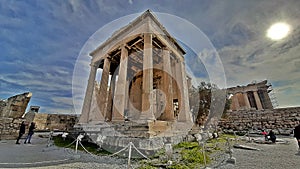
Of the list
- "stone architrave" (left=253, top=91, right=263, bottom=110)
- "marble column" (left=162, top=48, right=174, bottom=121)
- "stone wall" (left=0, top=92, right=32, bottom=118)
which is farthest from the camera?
"stone architrave" (left=253, top=91, right=263, bottom=110)

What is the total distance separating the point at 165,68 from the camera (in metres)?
10.9

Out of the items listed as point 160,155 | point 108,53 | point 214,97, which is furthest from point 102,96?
point 214,97

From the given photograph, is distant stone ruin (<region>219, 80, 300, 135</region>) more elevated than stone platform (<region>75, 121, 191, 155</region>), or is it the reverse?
distant stone ruin (<region>219, 80, 300, 135</region>)

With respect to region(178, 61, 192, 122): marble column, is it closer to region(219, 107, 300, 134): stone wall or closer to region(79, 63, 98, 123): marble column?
region(79, 63, 98, 123): marble column

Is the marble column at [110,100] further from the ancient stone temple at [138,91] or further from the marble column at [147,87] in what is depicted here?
the marble column at [147,87]

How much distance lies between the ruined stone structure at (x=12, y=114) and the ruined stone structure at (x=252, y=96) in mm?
31803

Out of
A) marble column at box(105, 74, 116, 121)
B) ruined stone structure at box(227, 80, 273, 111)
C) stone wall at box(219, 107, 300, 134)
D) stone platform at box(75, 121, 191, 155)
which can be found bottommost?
stone platform at box(75, 121, 191, 155)

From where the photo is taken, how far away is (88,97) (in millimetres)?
12328

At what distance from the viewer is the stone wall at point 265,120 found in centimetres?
1394

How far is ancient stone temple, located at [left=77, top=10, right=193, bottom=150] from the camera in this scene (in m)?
6.43

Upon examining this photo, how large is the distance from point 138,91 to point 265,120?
14936 mm

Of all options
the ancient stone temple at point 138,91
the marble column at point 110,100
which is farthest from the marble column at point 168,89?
the marble column at point 110,100

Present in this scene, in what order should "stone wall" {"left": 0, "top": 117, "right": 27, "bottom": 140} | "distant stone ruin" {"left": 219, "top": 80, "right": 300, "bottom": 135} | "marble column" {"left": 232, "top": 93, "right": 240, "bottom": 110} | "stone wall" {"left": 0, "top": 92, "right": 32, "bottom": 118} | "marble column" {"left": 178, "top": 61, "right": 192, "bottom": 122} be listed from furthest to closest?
"marble column" {"left": 232, "top": 93, "right": 240, "bottom": 110} < "distant stone ruin" {"left": 219, "top": 80, "right": 300, "bottom": 135} < "marble column" {"left": 178, "top": 61, "right": 192, "bottom": 122} < "stone wall" {"left": 0, "top": 92, "right": 32, "bottom": 118} < "stone wall" {"left": 0, "top": 117, "right": 27, "bottom": 140}

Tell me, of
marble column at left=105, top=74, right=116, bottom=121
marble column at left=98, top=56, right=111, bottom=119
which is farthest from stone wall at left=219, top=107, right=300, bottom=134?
marble column at left=98, top=56, right=111, bottom=119
